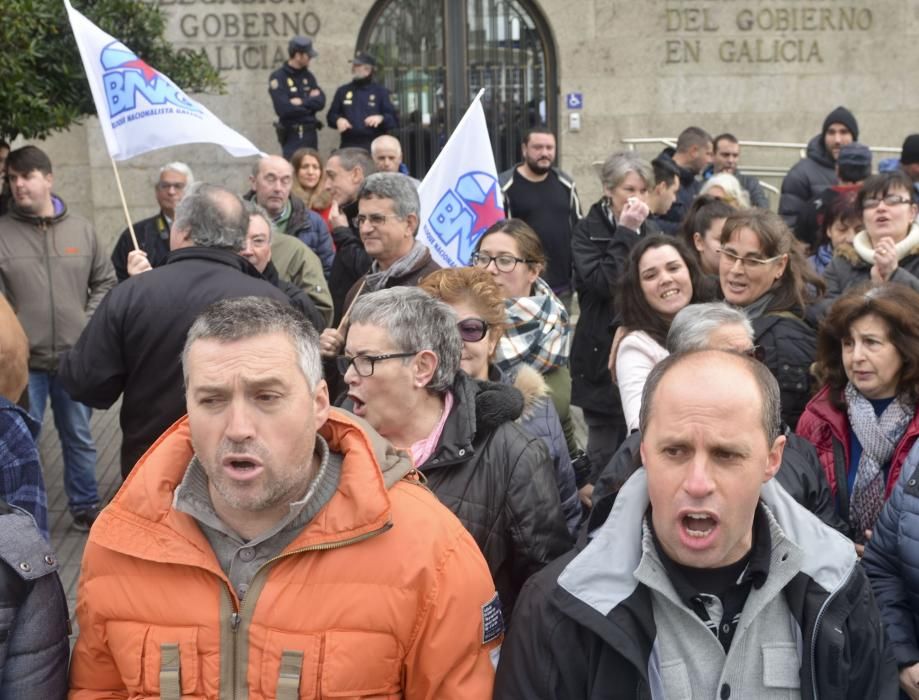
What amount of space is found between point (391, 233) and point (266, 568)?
11.0 ft

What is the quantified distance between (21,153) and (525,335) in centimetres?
369

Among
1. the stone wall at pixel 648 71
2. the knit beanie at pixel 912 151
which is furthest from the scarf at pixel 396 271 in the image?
the stone wall at pixel 648 71

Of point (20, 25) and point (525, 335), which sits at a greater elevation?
point (20, 25)

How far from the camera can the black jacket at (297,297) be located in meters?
6.23

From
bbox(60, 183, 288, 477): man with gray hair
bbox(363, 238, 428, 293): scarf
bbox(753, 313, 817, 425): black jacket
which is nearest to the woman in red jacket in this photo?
bbox(753, 313, 817, 425): black jacket

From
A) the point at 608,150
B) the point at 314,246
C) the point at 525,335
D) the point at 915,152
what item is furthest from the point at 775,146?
the point at 525,335

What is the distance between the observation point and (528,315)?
17.0ft

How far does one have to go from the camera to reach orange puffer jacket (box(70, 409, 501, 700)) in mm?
2633

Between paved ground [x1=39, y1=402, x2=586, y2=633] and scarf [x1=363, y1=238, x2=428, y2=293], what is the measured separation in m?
2.05

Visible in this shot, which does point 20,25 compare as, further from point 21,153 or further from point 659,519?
point 659,519

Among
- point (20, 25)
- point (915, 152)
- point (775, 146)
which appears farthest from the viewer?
point (775, 146)

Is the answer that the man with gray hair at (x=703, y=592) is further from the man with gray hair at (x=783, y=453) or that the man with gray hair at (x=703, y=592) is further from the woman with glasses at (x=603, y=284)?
the woman with glasses at (x=603, y=284)

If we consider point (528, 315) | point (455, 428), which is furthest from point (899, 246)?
point (455, 428)

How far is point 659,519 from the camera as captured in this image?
2.66 metres
